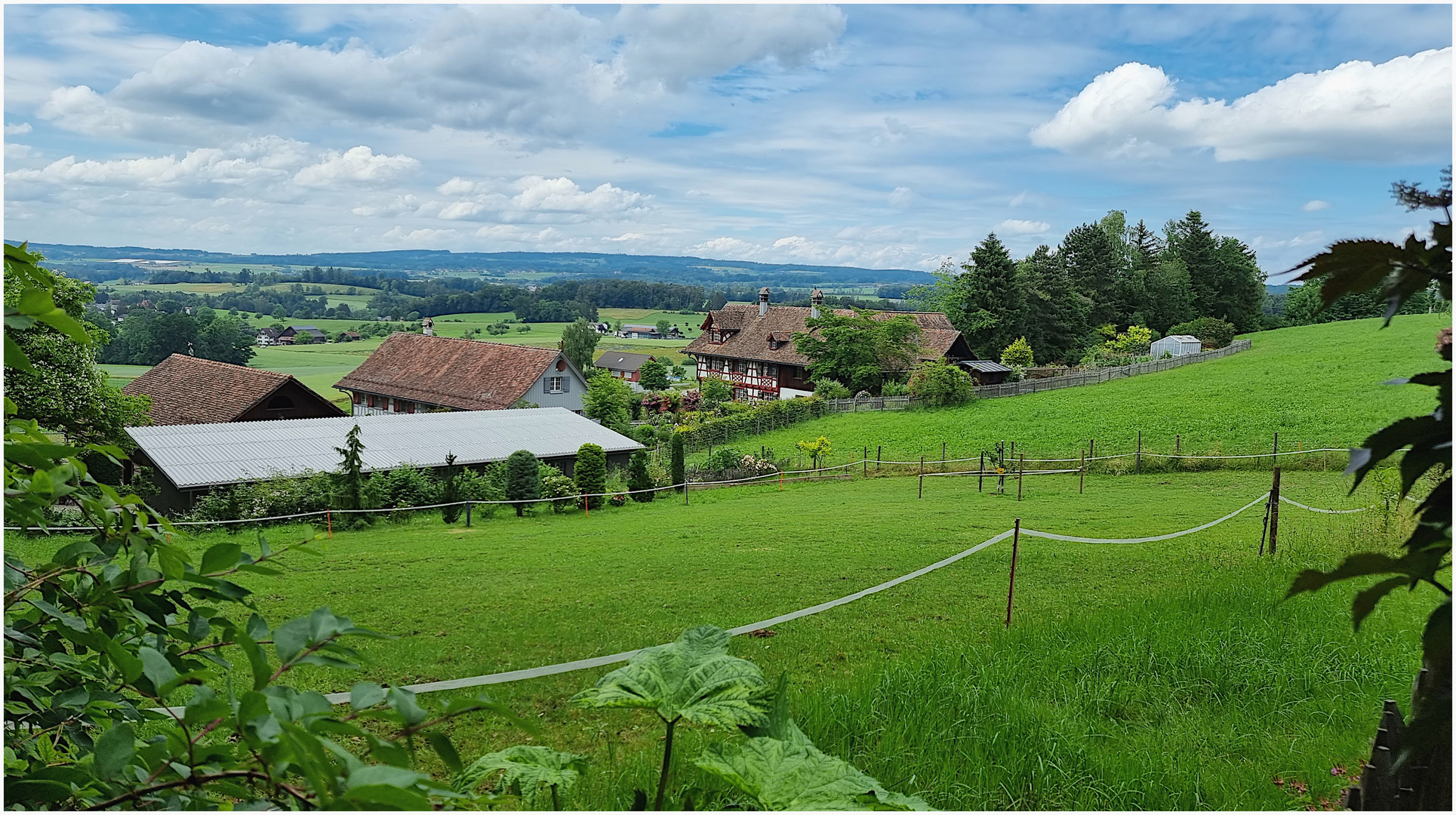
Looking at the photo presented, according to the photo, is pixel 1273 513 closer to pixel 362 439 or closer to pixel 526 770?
pixel 526 770

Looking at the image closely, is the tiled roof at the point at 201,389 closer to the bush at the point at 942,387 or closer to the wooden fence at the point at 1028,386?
the wooden fence at the point at 1028,386

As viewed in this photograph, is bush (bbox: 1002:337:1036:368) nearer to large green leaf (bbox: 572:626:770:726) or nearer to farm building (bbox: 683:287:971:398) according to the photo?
farm building (bbox: 683:287:971:398)

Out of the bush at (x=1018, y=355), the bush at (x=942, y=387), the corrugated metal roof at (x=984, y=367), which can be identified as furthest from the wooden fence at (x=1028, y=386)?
the bush at (x=1018, y=355)

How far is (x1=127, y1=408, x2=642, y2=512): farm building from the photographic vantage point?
20172 millimetres

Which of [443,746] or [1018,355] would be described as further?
[1018,355]

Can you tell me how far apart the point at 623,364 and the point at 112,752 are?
78637 millimetres

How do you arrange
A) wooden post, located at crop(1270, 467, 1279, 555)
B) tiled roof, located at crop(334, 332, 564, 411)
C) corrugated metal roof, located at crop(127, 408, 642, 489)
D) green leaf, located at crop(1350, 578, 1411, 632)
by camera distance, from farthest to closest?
tiled roof, located at crop(334, 332, 564, 411)
corrugated metal roof, located at crop(127, 408, 642, 489)
wooden post, located at crop(1270, 467, 1279, 555)
green leaf, located at crop(1350, 578, 1411, 632)

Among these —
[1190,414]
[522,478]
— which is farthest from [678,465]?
[1190,414]

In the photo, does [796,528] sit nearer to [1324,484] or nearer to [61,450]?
[1324,484]

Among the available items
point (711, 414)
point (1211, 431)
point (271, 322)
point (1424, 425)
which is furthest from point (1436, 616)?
point (271, 322)

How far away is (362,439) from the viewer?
25.0 meters

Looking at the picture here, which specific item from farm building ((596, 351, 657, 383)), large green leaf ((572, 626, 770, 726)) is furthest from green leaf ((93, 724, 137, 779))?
farm building ((596, 351, 657, 383))

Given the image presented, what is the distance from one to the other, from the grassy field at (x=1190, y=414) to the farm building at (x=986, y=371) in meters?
8.64

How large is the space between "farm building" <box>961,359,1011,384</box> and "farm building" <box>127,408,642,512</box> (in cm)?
2664
